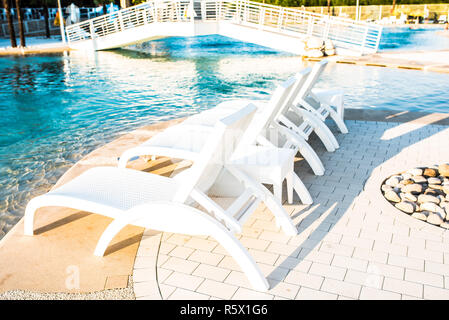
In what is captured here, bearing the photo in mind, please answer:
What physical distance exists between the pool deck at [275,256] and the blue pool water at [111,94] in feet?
4.10

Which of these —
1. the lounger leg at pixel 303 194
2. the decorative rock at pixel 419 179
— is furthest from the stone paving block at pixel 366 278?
the decorative rock at pixel 419 179

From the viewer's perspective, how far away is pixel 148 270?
319 centimetres

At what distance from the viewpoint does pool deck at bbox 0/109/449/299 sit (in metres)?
2.97

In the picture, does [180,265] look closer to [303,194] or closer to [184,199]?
[184,199]

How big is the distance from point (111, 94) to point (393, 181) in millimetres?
8826

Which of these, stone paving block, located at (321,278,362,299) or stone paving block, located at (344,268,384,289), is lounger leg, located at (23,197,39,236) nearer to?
stone paving block, located at (321,278,362,299)

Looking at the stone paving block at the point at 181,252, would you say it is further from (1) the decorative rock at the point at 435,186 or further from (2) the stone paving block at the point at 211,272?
(1) the decorative rock at the point at 435,186

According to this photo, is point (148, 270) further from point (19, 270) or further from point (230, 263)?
point (19, 270)

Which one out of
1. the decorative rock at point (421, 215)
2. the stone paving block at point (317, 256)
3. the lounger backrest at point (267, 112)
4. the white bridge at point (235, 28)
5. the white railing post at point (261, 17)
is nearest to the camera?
the stone paving block at point (317, 256)

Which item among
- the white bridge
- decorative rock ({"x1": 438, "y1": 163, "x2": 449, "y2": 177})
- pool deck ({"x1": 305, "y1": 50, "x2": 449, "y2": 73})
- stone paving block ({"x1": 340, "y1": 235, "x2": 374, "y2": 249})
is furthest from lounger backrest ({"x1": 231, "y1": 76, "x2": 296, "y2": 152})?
the white bridge

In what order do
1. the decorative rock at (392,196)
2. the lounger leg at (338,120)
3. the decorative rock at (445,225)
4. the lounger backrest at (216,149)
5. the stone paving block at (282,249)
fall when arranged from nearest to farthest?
the lounger backrest at (216,149) < the stone paving block at (282,249) < the decorative rock at (445,225) < the decorative rock at (392,196) < the lounger leg at (338,120)

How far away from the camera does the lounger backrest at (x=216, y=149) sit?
2.72m

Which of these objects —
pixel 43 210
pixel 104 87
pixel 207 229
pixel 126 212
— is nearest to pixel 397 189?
pixel 207 229

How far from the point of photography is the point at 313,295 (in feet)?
9.48
